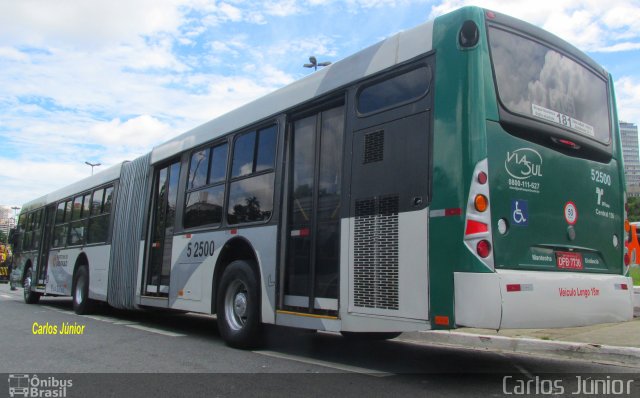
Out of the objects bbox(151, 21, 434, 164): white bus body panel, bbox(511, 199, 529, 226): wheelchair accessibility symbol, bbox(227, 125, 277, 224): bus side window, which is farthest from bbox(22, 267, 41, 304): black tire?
bbox(511, 199, 529, 226): wheelchair accessibility symbol

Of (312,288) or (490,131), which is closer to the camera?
(490,131)

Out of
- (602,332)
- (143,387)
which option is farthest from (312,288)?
(602,332)

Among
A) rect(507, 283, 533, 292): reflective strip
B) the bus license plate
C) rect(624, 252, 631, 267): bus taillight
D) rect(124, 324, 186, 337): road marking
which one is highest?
rect(624, 252, 631, 267): bus taillight

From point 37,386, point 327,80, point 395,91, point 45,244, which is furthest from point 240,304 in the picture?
point 45,244

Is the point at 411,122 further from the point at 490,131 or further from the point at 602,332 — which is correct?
the point at 602,332

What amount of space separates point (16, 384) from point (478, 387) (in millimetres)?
4234

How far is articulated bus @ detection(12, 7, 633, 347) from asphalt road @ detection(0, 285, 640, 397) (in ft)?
1.74

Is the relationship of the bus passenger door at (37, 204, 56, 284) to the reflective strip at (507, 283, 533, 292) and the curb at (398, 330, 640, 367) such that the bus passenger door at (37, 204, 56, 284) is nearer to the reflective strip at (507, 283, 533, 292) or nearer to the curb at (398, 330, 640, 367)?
the curb at (398, 330, 640, 367)

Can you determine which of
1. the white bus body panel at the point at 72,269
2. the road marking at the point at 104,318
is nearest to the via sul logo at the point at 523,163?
the road marking at the point at 104,318

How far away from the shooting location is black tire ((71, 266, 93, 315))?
11828 millimetres

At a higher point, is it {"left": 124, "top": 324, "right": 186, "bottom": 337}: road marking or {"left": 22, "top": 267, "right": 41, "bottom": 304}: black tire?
{"left": 22, "top": 267, "right": 41, "bottom": 304}: black tire

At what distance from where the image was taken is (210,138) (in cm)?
813

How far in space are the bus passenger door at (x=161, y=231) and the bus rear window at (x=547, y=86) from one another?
5.98 meters

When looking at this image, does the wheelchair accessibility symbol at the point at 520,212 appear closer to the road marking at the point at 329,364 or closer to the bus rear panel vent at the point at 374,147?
the bus rear panel vent at the point at 374,147
